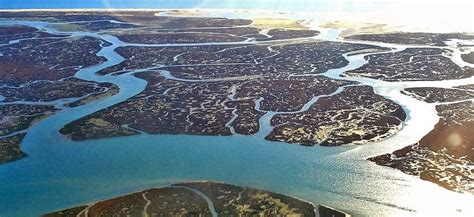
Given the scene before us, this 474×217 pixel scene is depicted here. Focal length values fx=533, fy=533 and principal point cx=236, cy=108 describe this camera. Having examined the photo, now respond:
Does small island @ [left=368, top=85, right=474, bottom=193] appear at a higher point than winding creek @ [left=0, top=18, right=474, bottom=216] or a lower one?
higher

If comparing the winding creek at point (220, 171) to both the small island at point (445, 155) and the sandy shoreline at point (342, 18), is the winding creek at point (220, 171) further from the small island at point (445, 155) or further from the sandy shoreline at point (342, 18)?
the sandy shoreline at point (342, 18)

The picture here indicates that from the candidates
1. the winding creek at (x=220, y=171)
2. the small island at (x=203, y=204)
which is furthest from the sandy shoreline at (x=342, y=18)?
the small island at (x=203, y=204)

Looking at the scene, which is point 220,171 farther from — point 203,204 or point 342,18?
point 342,18

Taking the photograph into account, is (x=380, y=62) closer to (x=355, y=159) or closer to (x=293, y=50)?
(x=293, y=50)

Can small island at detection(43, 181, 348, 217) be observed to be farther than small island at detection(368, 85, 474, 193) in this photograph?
No

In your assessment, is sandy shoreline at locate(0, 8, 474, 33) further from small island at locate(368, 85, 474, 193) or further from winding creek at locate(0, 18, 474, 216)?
→ winding creek at locate(0, 18, 474, 216)

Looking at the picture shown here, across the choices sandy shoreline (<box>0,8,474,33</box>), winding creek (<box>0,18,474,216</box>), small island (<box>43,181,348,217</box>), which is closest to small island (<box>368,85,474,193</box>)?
winding creek (<box>0,18,474,216</box>)

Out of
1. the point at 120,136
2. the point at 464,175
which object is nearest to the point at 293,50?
the point at 120,136

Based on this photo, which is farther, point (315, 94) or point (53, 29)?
point (53, 29)

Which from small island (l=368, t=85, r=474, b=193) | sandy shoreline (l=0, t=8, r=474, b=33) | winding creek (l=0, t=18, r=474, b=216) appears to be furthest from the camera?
sandy shoreline (l=0, t=8, r=474, b=33)
